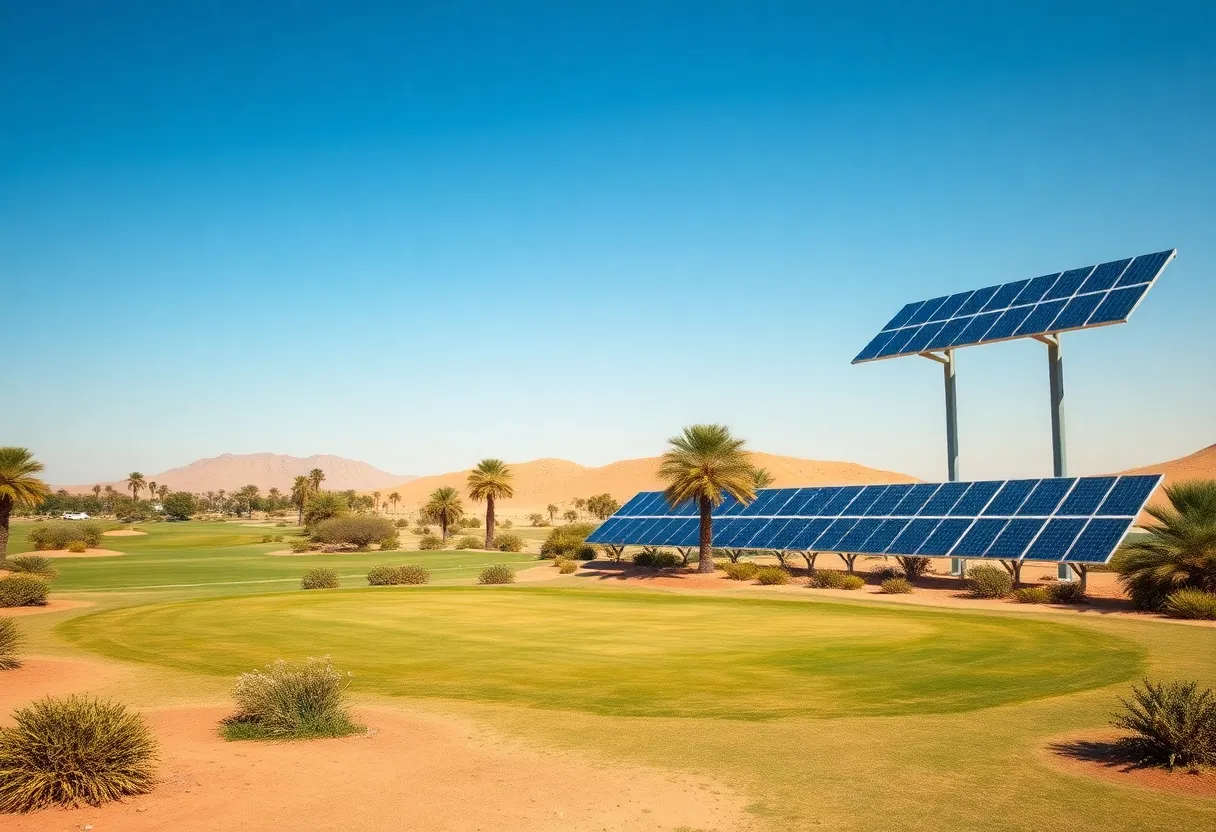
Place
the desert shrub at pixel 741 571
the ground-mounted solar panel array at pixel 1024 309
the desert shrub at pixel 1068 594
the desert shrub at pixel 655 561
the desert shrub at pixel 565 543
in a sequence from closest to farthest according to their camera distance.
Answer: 1. the desert shrub at pixel 1068 594
2. the ground-mounted solar panel array at pixel 1024 309
3. the desert shrub at pixel 741 571
4. the desert shrub at pixel 655 561
5. the desert shrub at pixel 565 543

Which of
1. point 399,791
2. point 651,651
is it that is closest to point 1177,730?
point 399,791

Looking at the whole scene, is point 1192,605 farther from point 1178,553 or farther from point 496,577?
point 496,577

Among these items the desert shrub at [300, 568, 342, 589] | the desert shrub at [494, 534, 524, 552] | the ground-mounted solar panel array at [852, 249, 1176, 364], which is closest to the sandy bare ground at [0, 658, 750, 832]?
the desert shrub at [300, 568, 342, 589]

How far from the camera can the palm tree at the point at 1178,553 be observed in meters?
32.1

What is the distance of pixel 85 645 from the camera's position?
26406mm

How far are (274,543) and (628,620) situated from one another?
259 feet

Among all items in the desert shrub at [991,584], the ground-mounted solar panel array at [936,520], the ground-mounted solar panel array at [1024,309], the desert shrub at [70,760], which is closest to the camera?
the desert shrub at [70,760]

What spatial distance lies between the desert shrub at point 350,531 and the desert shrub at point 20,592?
53942 millimetres

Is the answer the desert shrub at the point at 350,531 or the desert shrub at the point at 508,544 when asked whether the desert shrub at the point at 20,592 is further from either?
the desert shrub at the point at 350,531

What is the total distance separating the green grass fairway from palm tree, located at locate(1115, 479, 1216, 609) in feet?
19.4

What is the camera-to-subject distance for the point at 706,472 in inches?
2034

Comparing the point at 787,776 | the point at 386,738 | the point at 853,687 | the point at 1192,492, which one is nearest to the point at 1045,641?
the point at 853,687

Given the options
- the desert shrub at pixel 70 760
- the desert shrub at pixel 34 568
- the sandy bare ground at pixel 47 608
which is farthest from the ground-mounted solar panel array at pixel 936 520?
the desert shrub at pixel 70 760

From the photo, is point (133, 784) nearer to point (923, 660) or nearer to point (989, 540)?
point (923, 660)
